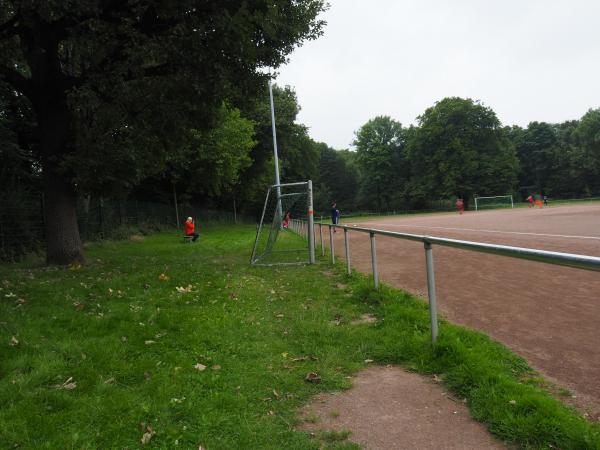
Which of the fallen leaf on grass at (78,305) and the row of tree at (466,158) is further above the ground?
the row of tree at (466,158)

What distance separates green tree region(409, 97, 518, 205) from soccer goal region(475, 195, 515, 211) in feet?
14.0

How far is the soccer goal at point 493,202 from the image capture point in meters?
60.1

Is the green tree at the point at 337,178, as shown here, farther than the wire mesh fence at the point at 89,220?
Yes

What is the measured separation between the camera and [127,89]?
9.38 metres

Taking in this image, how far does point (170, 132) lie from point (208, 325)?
656cm

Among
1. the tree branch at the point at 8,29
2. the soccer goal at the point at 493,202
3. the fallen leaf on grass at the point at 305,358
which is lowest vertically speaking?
the soccer goal at the point at 493,202

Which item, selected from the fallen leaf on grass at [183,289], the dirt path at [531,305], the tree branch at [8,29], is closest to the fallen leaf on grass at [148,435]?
the dirt path at [531,305]

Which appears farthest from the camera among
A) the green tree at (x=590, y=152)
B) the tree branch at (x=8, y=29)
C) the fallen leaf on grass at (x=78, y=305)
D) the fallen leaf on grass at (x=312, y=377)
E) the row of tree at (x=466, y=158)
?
the green tree at (x=590, y=152)

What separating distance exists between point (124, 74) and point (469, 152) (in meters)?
61.5

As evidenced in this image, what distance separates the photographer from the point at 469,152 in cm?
6462

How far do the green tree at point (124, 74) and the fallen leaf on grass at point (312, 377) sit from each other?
22.6ft

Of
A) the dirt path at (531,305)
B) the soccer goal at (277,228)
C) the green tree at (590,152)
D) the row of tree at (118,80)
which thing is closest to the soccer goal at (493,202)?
the green tree at (590,152)

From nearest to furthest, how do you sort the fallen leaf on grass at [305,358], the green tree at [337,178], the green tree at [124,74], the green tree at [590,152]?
the fallen leaf on grass at [305,358], the green tree at [124,74], the green tree at [590,152], the green tree at [337,178]

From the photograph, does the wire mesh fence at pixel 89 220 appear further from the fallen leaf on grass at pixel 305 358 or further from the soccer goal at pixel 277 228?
the fallen leaf on grass at pixel 305 358
